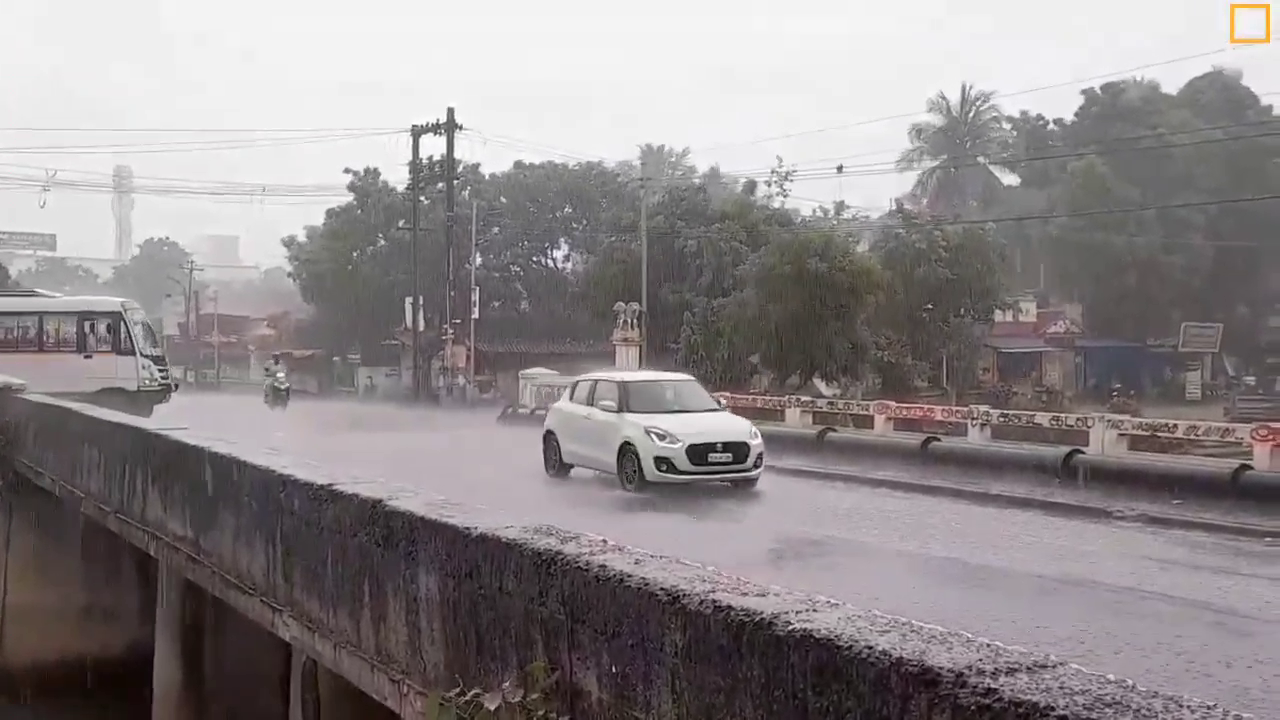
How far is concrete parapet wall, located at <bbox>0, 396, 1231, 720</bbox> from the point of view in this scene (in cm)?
289

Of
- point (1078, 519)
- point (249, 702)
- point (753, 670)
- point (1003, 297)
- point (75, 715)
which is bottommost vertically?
point (75, 715)

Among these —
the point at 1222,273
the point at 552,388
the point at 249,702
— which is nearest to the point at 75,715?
the point at 249,702

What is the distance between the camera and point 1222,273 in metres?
34.2

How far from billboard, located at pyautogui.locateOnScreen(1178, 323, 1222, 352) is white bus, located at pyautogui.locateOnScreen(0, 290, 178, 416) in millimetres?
25400

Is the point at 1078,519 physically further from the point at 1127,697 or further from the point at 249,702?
the point at 1127,697

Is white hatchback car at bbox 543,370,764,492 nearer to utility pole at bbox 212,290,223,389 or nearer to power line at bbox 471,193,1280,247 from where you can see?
power line at bbox 471,193,1280,247

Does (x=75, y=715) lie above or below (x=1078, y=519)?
below

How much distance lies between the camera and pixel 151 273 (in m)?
92.1

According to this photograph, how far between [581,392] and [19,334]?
19.2 meters

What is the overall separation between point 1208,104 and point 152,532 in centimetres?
2999

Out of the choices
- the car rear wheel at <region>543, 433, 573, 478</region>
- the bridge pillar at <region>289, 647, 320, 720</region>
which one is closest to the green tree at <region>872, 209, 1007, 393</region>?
the car rear wheel at <region>543, 433, 573, 478</region>

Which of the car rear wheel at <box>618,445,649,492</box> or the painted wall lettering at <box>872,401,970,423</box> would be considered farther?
the painted wall lettering at <box>872,401,970,423</box>

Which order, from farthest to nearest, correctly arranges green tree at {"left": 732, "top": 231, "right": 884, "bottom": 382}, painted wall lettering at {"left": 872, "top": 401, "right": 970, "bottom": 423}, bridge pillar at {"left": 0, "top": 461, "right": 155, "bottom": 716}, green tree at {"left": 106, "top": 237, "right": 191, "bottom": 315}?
1. green tree at {"left": 106, "top": 237, "right": 191, "bottom": 315}
2. green tree at {"left": 732, "top": 231, "right": 884, "bottom": 382}
3. painted wall lettering at {"left": 872, "top": 401, "right": 970, "bottom": 423}
4. bridge pillar at {"left": 0, "top": 461, "right": 155, "bottom": 716}

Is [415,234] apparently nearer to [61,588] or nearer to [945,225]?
[945,225]
